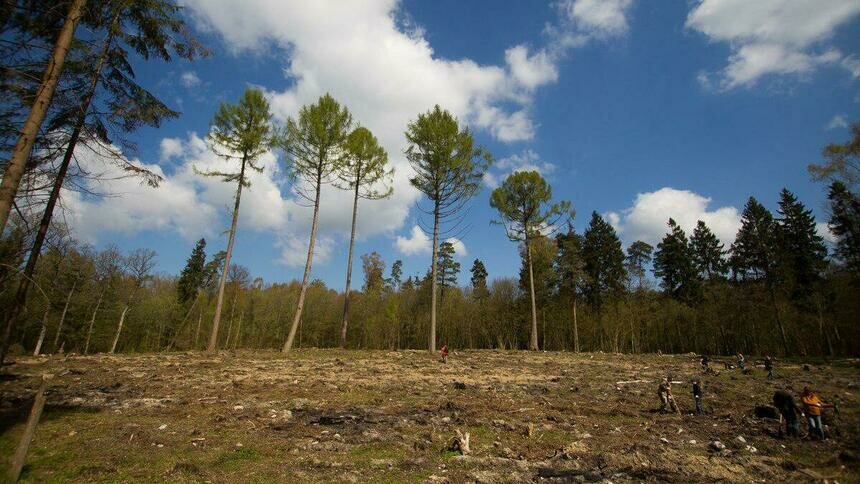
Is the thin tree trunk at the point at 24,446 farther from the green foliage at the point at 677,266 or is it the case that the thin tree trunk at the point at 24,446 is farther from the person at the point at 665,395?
the green foliage at the point at 677,266

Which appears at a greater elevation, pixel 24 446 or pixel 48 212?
pixel 48 212

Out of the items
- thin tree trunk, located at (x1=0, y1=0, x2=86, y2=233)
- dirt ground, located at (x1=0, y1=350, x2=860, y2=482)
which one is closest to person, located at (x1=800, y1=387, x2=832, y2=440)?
dirt ground, located at (x1=0, y1=350, x2=860, y2=482)

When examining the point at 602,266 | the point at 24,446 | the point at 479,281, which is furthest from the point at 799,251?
the point at 24,446

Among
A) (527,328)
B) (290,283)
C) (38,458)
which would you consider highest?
(290,283)

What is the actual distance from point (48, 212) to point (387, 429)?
30.5 ft

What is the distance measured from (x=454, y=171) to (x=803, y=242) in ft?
124

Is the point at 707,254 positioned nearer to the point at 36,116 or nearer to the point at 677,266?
the point at 677,266

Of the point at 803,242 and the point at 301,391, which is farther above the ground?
the point at 803,242

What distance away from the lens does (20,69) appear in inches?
281

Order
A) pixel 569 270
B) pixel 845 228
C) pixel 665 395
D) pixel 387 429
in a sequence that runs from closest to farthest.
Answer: pixel 387 429 < pixel 665 395 < pixel 845 228 < pixel 569 270

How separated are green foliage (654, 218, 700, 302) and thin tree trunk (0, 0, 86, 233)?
53.6 metres

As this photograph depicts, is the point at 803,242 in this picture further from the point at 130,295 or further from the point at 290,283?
the point at 290,283

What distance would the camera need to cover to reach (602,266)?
147 ft

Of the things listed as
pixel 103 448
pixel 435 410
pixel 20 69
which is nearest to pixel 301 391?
pixel 435 410
